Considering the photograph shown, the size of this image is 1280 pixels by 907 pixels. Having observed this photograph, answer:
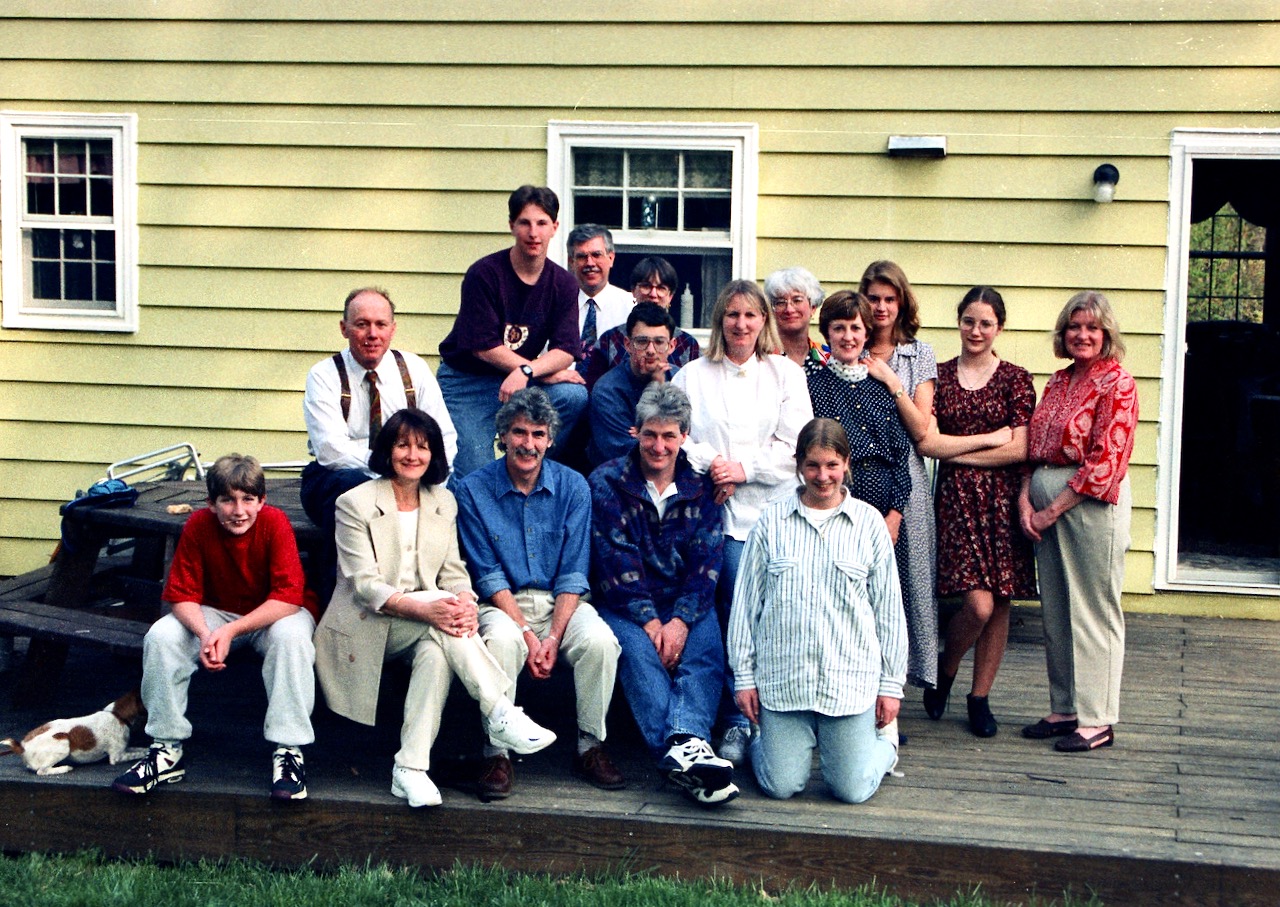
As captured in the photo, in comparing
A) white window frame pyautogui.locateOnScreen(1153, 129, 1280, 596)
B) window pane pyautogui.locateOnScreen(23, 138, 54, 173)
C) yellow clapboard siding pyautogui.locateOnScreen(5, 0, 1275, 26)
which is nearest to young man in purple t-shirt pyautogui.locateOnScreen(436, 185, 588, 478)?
yellow clapboard siding pyautogui.locateOnScreen(5, 0, 1275, 26)

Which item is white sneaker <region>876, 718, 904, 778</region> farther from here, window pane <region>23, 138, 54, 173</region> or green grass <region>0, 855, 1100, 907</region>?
window pane <region>23, 138, 54, 173</region>

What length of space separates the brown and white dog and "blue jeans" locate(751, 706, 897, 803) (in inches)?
82.9

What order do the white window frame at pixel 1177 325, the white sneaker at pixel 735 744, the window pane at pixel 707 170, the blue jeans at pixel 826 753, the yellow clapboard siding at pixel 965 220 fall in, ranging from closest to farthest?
1. the blue jeans at pixel 826 753
2. the white sneaker at pixel 735 744
3. the white window frame at pixel 1177 325
4. the yellow clapboard siding at pixel 965 220
5. the window pane at pixel 707 170

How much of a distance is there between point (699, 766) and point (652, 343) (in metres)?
1.59

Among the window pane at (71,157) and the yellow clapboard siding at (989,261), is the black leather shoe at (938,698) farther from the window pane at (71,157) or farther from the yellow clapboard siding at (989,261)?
the window pane at (71,157)

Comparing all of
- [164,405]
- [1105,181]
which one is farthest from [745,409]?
[164,405]

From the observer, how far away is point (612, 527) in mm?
4715

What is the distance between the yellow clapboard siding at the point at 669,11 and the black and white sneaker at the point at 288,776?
13.7 feet

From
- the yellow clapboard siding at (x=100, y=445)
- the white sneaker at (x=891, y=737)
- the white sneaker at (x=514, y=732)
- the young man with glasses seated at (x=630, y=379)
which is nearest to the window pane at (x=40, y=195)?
the yellow clapboard siding at (x=100, y=445)

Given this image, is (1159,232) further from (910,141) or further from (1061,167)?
(910,141)

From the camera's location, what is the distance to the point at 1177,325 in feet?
22.3

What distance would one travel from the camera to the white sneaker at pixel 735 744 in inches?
183

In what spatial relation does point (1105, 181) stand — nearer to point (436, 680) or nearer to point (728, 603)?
point (728, 603)

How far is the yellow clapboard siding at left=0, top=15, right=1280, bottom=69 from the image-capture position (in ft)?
21.9
